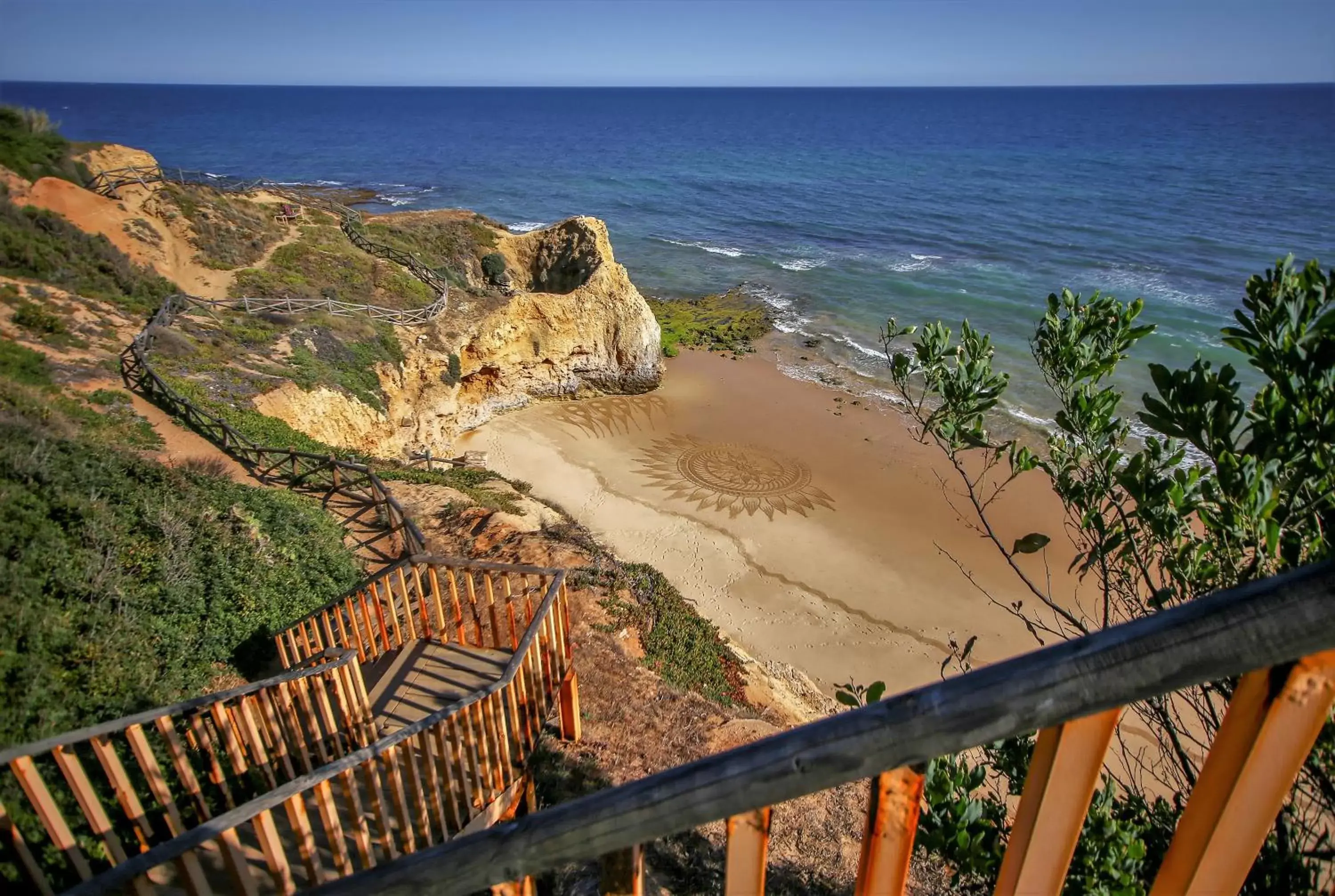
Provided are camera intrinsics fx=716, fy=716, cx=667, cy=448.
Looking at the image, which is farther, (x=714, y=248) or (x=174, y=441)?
(x=714, y=248)

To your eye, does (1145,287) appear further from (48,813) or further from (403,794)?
(48,813)

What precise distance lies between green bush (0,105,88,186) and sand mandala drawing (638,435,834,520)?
23.0 meters

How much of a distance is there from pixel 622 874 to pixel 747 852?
27cm

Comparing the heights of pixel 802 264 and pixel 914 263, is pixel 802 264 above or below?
below

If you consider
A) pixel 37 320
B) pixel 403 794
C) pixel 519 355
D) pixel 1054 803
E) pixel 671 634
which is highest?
pixel 1054 803

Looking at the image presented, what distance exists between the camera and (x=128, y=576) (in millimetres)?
7629

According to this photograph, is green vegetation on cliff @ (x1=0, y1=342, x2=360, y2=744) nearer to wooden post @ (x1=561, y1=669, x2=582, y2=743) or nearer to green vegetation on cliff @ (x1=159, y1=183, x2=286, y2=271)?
wooden post @ (x1=561, y1=669, x2=582, y2=743)

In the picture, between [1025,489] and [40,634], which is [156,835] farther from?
[1025,489]

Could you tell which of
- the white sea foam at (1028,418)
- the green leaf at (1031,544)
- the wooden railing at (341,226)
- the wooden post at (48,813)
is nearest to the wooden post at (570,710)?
the wooden post at (48,813)

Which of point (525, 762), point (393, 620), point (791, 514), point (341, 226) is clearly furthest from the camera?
point (341, 226)

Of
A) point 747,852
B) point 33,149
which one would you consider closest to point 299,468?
point 747,852

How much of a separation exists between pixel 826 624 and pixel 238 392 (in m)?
14.8

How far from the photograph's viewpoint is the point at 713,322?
3822cm

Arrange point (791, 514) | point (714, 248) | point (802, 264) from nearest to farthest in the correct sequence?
point (791, 514) → point (802, 264) → point (714, 248)
